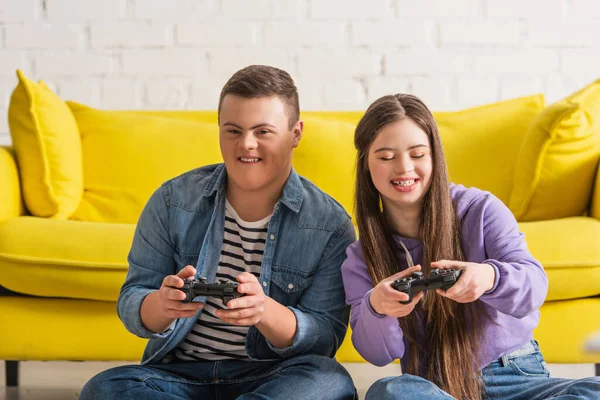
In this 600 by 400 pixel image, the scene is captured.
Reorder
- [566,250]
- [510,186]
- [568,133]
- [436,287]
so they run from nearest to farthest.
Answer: [436,287], [566,250], [568,133], [510,186]

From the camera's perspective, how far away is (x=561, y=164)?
6.48 ft

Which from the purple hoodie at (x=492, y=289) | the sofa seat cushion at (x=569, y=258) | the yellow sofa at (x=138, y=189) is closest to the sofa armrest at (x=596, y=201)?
the yellow sofa at (x=138, y=189)

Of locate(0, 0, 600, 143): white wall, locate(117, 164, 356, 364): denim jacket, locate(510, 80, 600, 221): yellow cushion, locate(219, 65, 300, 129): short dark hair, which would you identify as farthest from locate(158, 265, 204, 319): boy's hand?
locate(0, 0, 600, 143): white wall

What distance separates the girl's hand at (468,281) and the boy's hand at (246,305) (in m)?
0.28

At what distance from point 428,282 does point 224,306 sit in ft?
1.35

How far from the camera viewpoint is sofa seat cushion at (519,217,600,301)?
1720mm

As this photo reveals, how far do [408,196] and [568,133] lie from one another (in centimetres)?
81

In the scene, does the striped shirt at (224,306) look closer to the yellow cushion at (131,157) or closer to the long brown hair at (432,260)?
the long brown hair at (432,260)

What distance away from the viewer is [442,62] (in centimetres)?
267

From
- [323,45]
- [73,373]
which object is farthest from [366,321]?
[323,45]

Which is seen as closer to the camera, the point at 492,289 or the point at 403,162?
the point at 492,289

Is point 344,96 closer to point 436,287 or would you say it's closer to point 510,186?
point 510,186

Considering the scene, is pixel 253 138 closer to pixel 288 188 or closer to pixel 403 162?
pixel 288 188

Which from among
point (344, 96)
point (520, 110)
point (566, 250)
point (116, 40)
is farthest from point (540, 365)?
point (116, 40)
